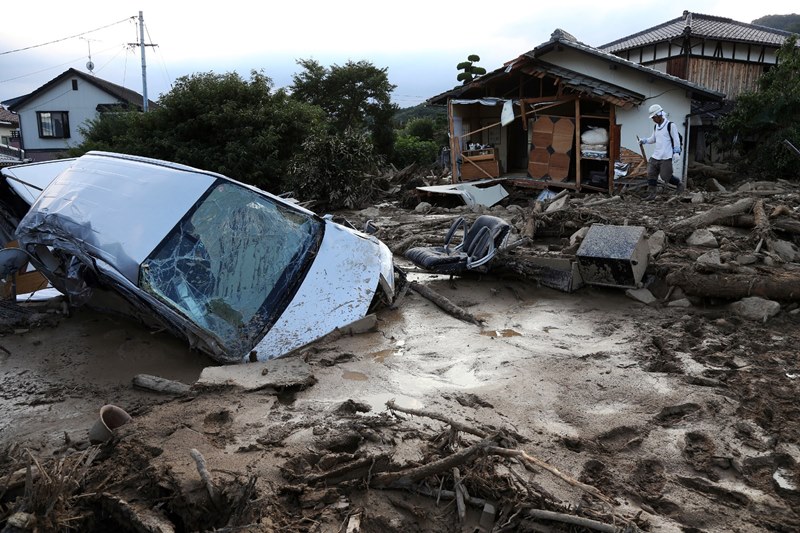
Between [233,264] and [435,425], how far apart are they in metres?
1.98

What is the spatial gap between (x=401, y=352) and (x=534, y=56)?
14.8 meters

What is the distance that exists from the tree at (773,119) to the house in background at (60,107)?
35911 millimetres

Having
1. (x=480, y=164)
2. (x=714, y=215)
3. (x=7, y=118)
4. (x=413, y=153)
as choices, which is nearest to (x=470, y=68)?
(x=413, y=153)

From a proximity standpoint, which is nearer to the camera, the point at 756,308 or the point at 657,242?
the point at 756,308

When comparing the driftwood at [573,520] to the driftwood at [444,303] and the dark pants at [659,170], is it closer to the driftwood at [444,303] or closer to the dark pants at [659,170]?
the driftwood at [444,303]

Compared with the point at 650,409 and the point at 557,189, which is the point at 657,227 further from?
the point at 557,189

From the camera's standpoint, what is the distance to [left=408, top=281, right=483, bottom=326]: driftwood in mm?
5934

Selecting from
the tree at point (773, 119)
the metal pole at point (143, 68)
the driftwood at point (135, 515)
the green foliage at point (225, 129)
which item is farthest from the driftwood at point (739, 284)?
the metal pole at point (143, 68)

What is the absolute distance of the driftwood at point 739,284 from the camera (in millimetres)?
5688

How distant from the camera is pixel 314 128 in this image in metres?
18.9

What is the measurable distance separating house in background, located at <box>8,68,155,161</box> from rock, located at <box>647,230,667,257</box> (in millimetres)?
40257

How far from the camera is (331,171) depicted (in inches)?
624

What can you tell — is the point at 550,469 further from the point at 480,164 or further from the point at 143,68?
the point at 143,68

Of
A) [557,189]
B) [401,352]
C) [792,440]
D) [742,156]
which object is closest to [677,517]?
[792,440]
